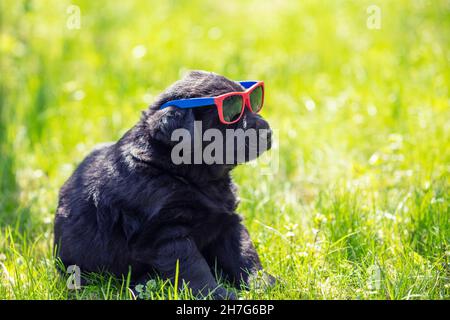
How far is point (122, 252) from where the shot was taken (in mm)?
3043

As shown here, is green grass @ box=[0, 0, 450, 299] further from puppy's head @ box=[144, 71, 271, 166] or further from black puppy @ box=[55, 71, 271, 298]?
puppy's head @ box=[144, 71, 271, 166]

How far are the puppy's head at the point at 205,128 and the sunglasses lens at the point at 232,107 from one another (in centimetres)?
5

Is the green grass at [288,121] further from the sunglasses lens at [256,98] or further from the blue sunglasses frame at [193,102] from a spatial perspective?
the blue sunglasses frame at [193,102]

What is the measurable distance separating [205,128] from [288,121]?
7.41 feet

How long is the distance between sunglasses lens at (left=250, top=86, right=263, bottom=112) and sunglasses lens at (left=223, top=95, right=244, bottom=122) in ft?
0.58

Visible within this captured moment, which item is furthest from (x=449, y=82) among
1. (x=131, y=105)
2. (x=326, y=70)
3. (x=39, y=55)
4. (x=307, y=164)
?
(x=39, y=55)

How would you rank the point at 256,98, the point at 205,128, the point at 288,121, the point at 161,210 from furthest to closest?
the point at 288,121 → the point at 256,98 → the point at 205,128 → the point at 161,210

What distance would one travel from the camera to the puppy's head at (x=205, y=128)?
2.89m

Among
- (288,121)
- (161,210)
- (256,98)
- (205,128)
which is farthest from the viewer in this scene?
(288,121)

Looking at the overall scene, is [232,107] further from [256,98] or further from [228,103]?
[256,98]

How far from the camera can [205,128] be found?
297cm

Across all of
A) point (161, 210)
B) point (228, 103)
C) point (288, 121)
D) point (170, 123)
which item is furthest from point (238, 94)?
point (288, 121)

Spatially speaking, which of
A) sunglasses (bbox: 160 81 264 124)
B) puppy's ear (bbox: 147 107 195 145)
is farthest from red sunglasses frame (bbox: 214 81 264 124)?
puppy's ear (bbox: 147 107 195 145)

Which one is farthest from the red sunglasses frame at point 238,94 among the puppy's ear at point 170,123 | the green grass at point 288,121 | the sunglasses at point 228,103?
the green grass at point 288,121
